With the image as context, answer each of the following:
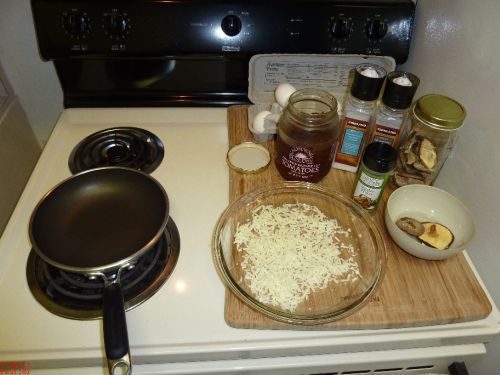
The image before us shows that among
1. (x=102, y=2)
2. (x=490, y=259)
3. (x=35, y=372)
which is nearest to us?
(x=35, y=372)

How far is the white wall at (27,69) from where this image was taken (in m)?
0.85

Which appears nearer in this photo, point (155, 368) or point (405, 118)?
point (155, 368)

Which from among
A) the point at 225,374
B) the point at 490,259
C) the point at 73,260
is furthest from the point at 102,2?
the point at 490,259

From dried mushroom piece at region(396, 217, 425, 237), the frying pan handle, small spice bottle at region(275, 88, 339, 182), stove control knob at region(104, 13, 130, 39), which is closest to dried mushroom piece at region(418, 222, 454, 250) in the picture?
dried mushroom piece at region(396, 217, 425, 237)

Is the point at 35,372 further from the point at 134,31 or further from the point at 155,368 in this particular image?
the point at 134,31

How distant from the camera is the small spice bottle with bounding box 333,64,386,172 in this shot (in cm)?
69

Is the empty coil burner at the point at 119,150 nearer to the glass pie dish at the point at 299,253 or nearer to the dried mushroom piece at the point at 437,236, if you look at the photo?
the glass pie dish at the point at 299,253

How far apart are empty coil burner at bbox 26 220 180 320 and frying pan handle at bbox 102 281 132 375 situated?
6 cm

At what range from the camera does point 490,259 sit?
0.65 metres

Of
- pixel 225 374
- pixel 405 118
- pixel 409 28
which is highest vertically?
pixel 409 28

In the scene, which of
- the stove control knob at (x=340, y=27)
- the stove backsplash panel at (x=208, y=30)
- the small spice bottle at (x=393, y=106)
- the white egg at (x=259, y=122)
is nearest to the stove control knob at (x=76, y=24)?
the stove backsplash panel at (x=208, y=30)

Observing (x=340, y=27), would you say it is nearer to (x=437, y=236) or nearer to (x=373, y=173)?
(x=373, y=173)

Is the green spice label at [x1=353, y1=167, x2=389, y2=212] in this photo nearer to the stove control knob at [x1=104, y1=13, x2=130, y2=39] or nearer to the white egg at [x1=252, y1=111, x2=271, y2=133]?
the white egg at [x1=252, y1=111, x2=271, y2=133]

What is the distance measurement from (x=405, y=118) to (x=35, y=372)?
29.7 inches
